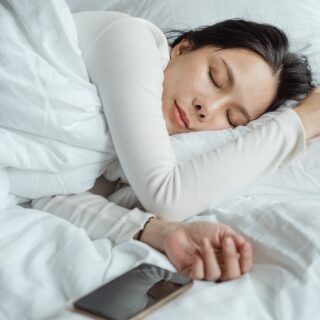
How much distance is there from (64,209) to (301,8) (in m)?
1.00

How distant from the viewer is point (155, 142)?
1.03 m

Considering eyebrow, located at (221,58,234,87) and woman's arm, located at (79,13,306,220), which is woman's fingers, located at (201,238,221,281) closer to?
woman's arm, located at (79,13,306,220)

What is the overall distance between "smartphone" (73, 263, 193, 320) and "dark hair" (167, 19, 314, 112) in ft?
2.10

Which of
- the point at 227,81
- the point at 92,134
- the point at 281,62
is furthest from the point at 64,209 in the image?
the point at 281,62

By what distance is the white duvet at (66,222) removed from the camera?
2.57 feet

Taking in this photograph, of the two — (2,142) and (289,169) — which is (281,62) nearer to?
(289,169)

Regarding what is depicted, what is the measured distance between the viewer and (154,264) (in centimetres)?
88

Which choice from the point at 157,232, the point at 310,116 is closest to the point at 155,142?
the point at 157,232

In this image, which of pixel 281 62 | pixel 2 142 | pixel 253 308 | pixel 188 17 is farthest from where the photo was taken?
pixel 188 17

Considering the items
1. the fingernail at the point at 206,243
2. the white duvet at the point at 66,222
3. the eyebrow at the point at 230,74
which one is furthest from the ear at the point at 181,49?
the fingernail at the point at 206,243

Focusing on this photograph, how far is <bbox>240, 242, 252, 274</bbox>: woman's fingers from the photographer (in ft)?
2.86

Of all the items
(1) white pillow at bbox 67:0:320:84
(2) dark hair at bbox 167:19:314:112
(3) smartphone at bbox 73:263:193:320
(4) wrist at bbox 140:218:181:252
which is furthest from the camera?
(1) white pillow at bbox 67:0:320:84

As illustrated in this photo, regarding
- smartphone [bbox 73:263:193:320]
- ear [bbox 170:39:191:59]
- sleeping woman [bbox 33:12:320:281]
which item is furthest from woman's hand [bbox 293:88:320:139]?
smartphone [bbox 73:263:193:320]

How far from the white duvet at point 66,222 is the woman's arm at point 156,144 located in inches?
1.7
